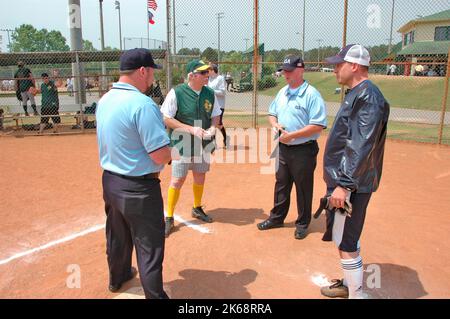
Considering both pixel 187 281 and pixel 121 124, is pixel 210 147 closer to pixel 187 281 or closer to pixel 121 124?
pixel 187 281

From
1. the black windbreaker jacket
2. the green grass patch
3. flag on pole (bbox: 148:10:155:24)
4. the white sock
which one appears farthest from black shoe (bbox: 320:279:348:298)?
flag on pole (bbox: 148:10:155:24)

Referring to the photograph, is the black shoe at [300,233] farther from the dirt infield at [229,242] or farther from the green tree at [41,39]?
the green tree at [41,39]

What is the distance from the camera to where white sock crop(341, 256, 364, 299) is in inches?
128

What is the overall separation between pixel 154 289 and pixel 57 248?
6.42 feet

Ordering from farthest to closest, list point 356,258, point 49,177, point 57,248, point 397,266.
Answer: point 49,177, point 57,248, point 397,266, point 356,258

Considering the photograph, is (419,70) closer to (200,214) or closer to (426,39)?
(426,39)

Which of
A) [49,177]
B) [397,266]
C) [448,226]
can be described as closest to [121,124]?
[397,266]

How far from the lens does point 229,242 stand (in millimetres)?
4664

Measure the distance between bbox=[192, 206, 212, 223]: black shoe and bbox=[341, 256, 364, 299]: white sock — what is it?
2346mm

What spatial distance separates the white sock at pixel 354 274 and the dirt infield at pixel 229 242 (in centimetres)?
34

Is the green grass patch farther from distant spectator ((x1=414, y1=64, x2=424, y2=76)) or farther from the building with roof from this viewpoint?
the building with roof

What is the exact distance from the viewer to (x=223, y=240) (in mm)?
4715

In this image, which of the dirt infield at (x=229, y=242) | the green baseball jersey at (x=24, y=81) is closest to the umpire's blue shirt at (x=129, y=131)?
the dirt infield at (x=229, y=242)

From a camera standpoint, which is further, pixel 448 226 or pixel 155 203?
pixel 448 226
